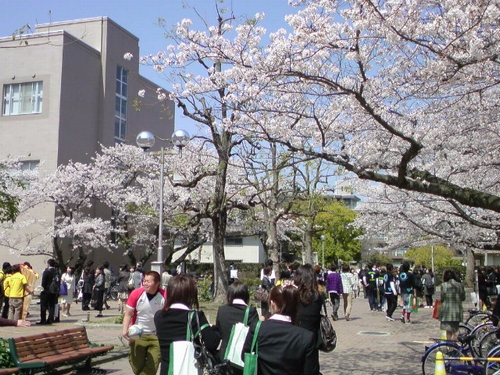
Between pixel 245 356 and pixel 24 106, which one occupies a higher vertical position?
pixel 24 106

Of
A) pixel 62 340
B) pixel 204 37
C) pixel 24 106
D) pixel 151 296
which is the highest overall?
pixel 24 106

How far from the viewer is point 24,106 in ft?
113

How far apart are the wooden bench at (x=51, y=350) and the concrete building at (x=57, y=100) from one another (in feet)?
75.3

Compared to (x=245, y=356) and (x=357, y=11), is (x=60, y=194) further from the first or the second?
(x=245, y=356)

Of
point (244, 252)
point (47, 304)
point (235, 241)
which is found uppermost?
point (235, 241)

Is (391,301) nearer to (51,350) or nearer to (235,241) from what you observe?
(51,350)

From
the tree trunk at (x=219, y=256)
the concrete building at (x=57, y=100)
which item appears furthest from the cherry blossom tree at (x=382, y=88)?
the concrete building at (x=57, y=100)

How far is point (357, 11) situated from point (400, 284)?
36.2 feet

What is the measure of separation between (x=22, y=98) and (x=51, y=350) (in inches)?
1138

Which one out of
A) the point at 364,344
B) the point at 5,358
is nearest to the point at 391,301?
the point at 364,344

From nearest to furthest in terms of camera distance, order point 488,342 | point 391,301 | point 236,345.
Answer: point 236,345, point 488,342, point 391,301

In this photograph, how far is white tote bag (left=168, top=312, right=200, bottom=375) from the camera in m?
4.85

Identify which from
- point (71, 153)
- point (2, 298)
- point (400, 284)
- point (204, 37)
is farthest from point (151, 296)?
point (71, 153)

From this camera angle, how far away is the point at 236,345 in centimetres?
466
